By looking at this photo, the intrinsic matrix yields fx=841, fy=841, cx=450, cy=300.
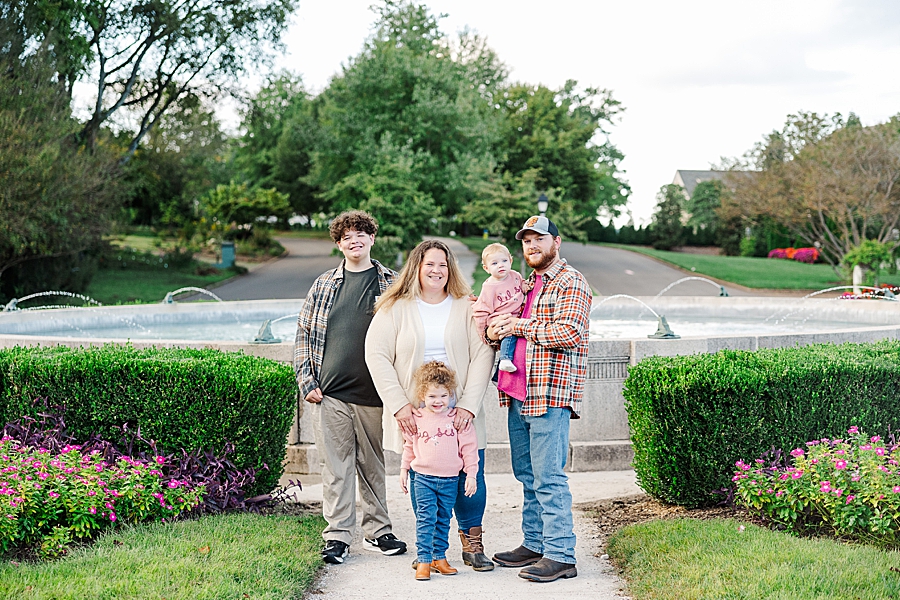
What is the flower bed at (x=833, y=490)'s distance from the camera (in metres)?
4.56

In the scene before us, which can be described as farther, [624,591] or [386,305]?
[386,305]

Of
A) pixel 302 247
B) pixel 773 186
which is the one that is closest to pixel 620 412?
pixel 773 186

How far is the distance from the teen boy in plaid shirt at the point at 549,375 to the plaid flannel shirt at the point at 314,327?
37.7 inches

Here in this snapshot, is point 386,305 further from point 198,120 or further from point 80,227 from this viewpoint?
point 198,120

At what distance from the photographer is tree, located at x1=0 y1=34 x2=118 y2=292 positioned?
65.8 feet

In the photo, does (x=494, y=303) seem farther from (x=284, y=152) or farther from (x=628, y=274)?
(x=284, y=152)

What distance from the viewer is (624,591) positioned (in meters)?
4.32

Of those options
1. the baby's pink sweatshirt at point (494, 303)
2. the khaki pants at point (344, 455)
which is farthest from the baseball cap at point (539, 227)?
the khaki pants at point (344, 455)

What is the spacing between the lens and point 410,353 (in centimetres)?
460

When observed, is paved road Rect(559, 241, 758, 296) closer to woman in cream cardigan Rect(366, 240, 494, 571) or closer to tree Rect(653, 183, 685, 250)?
tree Rect(653, 183, 685, 250)

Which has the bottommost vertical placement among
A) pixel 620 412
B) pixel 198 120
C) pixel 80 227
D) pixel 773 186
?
pixel 620 412

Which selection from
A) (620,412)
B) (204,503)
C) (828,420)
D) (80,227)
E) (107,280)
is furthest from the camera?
(107,280)

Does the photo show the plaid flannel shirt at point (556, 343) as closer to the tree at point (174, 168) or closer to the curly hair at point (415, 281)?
the curly hair at point (415, 281)

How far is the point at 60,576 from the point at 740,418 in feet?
13.0
